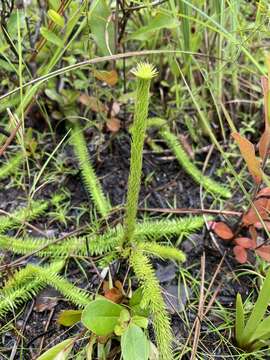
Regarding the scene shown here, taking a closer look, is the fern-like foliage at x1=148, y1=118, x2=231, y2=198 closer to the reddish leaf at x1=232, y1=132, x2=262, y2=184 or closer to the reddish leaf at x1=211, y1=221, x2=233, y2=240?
the reddish leaf at x1=211, y1=221, x2=233, y2=240

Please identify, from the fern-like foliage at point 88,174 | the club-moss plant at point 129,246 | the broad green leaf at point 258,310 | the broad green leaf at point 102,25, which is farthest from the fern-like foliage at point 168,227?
the broad green leaf at point 102,25

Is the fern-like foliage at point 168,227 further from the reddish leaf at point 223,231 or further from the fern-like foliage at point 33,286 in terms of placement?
the fern-like foliage at point 33,286

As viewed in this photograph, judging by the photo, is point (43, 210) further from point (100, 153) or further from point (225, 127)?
point (225, 127)

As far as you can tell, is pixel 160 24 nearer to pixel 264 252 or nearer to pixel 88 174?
pixel 88 174

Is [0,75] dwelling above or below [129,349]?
above

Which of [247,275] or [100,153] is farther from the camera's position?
[100,153]

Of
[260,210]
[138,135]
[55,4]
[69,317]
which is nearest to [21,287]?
[69,317]

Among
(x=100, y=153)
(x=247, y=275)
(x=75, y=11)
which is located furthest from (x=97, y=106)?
(x=247, y=275)
